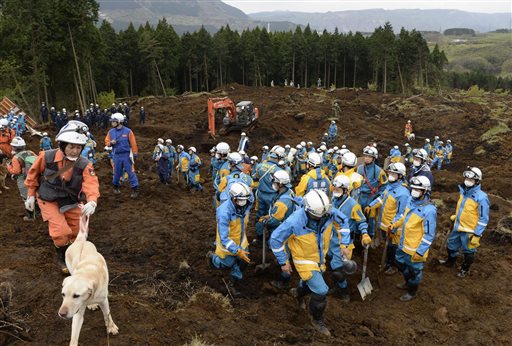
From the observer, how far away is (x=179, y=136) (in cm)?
2831

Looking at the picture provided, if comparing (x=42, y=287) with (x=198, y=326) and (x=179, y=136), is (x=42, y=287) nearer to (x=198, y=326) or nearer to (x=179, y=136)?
(x=198, y=326)

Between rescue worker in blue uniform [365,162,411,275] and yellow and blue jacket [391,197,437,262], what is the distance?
55 cm

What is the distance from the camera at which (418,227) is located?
22.5 feet

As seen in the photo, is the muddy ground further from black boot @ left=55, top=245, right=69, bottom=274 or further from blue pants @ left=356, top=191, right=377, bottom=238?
blue pants @ left=356, top=191, right=377, bottom=238

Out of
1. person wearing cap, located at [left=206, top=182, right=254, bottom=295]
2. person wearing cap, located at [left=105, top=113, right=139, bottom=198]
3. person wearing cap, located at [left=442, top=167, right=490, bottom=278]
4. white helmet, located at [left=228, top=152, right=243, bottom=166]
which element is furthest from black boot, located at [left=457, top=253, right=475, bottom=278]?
person wearing cap, located at [left=105, top=113, right=139, bottom=198]

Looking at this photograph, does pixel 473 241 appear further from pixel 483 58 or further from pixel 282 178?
pixel 483 58

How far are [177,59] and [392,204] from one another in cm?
5064

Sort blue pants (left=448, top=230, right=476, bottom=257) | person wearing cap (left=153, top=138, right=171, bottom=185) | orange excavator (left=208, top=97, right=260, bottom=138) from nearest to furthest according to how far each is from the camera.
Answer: blue pants (left=448, top=230, right=476, bottom=257) → person wearing cap (left=153, top=138, right=171, bottom=185) → orange excavator (left=208, top=97, right=260, bottom=138)

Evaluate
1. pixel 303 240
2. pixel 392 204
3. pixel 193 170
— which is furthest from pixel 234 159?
pixel 193 170

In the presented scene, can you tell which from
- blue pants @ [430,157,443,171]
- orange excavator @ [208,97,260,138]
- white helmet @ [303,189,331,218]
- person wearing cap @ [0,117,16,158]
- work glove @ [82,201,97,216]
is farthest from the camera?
orange excavator @ [208,97,260,138]

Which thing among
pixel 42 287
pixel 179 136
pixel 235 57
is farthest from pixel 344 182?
pixel 235 57

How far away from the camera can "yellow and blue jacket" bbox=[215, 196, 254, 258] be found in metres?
6.16

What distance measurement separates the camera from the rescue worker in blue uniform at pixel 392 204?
25.1ft

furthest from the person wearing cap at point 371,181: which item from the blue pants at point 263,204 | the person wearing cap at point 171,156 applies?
the person wearing cap at point 171,156
